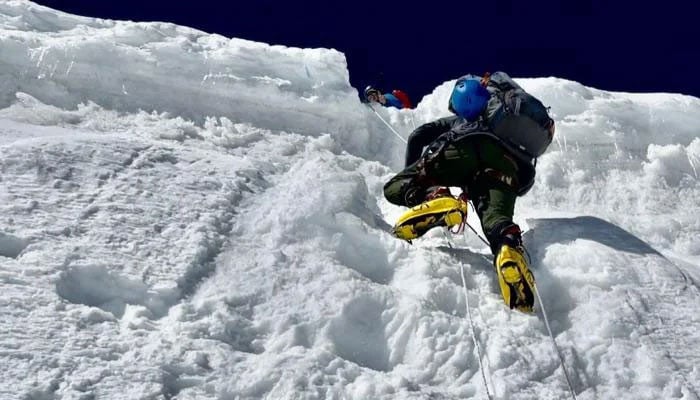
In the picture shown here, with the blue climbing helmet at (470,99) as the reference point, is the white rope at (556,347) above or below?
below

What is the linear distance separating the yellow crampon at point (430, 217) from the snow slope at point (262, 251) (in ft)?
0.54

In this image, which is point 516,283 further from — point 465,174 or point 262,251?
point 262,251

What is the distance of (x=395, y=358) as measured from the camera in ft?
12.9

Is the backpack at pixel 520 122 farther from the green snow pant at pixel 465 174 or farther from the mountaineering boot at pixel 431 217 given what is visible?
the mountaineering boot at pixel 431 217

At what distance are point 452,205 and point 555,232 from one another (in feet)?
2.40

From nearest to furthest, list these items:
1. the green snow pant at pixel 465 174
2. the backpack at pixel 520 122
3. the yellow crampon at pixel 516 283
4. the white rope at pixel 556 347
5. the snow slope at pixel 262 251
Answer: the snow slope at pixel 262 251 < the white rope at pixel 556 347 < the yellow crampon at pixel 516 283 < the green snow pant at pixel 465 174 < the backpack at pixel 520 122

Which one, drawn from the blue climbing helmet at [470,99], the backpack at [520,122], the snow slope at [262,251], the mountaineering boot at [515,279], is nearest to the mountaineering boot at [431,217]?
the snow slope at [262,251]

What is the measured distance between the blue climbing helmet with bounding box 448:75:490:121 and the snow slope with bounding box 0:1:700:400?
2.60 ft

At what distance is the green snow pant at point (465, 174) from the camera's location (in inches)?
205

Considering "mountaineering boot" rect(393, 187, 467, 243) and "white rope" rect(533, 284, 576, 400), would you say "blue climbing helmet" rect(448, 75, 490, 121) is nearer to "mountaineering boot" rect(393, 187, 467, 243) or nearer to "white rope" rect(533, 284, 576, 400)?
"mountaineering boot" rect(393, 187, 467, 243)

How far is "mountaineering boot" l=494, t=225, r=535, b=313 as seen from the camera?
14.4 ft

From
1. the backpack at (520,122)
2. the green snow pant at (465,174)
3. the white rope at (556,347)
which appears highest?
the backpack at (520,122)

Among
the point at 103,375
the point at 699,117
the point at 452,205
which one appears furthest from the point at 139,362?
the point at 699,117

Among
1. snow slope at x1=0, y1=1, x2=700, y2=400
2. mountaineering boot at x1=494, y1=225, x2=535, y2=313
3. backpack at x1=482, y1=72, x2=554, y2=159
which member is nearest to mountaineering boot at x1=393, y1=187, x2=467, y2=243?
snow slope at x1=0, y1=1, x2=700, y2=400
